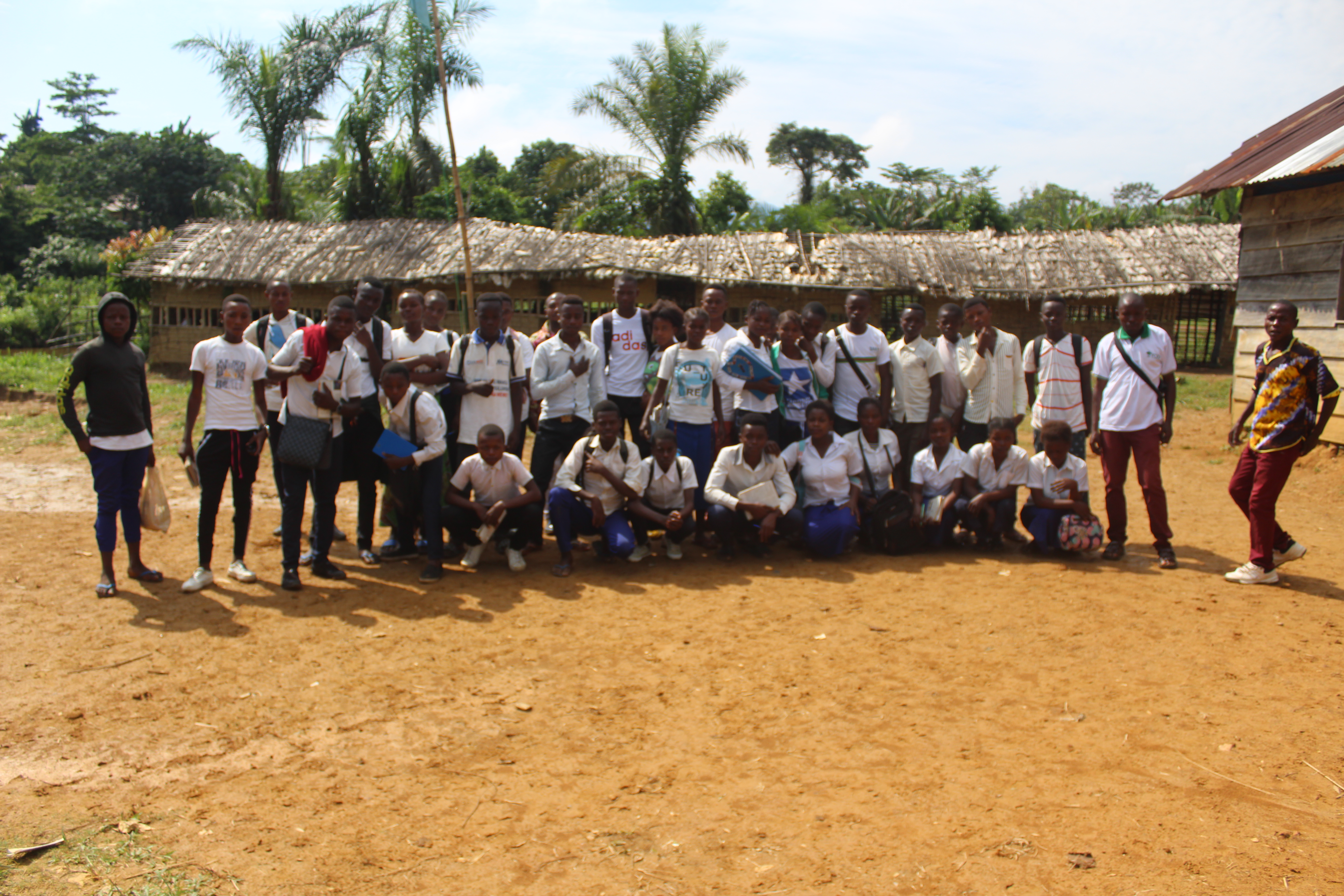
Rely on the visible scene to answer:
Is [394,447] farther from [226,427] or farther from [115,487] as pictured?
[115,487]

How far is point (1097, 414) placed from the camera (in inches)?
260

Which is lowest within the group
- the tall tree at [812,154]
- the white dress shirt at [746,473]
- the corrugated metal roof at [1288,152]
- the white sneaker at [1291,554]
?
the white sneaker at [1291,554]

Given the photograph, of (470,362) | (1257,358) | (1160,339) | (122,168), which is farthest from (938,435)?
(122,168)

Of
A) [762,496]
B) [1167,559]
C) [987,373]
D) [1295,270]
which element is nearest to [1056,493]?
[1167,559]

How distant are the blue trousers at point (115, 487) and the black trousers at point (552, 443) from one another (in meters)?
2.47

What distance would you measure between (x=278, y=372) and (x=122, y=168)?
3872 cm

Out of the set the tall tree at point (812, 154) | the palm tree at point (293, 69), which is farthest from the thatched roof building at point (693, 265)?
the tall tree at point (812, 154)

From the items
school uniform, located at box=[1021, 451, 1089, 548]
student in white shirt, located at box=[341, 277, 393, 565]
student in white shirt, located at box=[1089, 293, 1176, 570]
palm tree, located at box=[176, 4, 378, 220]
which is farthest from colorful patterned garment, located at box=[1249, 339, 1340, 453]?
palm tree, located at box=[176, 4, 378, 220]

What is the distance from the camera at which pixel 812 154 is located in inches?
1870

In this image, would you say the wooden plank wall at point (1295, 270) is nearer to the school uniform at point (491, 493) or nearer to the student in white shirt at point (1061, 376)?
the student in white shirt at point (1061, 376)

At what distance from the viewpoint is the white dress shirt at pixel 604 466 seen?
6.34 meters

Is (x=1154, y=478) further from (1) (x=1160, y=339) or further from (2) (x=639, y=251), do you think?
(2) (x=639, y=251)

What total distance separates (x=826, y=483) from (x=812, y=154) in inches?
1732

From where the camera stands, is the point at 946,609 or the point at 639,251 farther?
the point at 639,251
